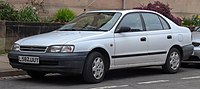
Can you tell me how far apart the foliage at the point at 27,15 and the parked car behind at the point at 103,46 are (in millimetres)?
4883

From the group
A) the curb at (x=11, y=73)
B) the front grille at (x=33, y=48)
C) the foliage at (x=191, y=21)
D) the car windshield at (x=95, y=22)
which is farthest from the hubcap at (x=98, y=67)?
the foliage at (x=191, y=21)

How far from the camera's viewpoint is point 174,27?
11438 millimetres

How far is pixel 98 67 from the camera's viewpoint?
30.8ft

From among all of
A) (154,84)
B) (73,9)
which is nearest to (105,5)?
(73,9)

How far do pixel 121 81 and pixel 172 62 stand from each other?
1812mm

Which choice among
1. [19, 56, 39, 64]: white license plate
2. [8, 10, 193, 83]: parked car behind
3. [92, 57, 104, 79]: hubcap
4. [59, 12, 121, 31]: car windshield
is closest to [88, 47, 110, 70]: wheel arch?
[8, 10, 193, 83]: parked car behind

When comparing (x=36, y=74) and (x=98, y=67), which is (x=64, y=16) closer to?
(x=36, y=74)

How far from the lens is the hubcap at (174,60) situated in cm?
1121

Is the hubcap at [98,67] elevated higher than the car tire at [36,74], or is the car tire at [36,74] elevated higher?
the hubcap at [98,67]

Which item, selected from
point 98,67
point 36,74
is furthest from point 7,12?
point 98,67

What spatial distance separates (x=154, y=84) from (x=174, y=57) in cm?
180

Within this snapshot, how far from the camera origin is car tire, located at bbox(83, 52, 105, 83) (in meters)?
9.16

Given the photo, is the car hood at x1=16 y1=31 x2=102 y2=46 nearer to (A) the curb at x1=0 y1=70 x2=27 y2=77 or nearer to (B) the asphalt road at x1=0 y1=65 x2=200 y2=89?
(B) the asphalt road at x1=0 y1=65 x2=200 y2=89

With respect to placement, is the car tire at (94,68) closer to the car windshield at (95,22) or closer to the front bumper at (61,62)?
the front bumper at (61,62)
